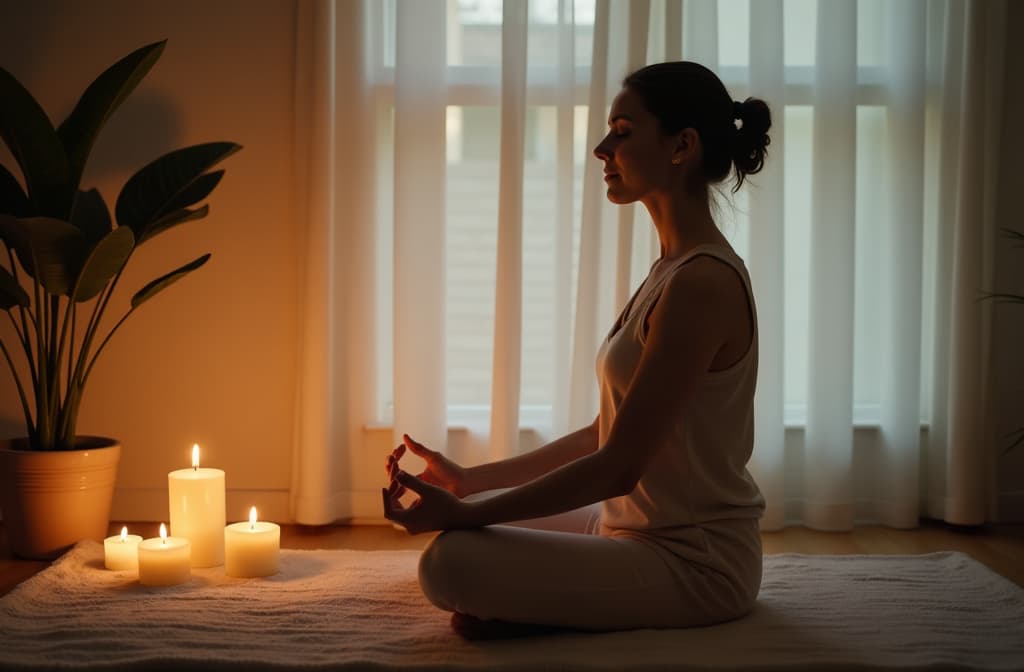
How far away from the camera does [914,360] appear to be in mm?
2834

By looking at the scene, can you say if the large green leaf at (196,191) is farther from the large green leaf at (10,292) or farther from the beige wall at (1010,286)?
the beige wall at (1010,286)

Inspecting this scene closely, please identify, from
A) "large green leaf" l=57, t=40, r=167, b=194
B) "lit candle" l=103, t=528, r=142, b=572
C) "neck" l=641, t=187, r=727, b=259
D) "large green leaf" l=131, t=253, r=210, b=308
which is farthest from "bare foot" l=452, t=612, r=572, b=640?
"large green leaf" l=57, t=40, r=167, b=194

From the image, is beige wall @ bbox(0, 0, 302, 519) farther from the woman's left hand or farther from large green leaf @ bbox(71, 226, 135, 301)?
the woman's left hand

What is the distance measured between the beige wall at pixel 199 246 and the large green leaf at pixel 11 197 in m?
0.52

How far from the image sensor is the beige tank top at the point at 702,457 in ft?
5.23

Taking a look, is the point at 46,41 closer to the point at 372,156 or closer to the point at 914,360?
the point at 372,156

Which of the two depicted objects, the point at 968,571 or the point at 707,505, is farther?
the point at 968,571

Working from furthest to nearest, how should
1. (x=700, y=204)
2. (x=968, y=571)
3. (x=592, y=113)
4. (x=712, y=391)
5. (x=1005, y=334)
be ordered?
(x=1005, y=334) < (x=592, y=113) < (x=968, y=571) < (x=700, y=204) < (x=712, y=391)

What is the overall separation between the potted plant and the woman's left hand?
1.09m

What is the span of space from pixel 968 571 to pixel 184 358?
83.5 inches

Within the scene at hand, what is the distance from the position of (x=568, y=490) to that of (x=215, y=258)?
1728 millimetres

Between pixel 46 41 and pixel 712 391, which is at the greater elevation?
pixel 46 41

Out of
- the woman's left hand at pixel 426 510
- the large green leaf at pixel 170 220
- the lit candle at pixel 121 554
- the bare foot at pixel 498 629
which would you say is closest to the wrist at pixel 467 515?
the woman's left hand at pixel 426 510

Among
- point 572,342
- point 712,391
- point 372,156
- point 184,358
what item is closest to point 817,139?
point 572,342
